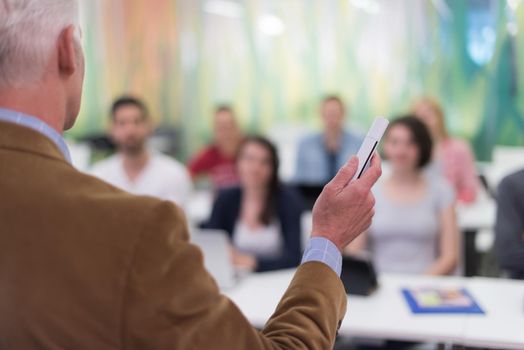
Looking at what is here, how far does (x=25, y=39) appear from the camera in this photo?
3.21ft

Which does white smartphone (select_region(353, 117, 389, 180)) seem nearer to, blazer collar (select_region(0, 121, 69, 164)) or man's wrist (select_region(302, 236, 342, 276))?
man's wrist (select_region(302, 236, 342, 276))

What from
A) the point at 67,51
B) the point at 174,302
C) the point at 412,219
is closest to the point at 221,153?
the point at 412,219

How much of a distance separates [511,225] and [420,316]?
0.73 m

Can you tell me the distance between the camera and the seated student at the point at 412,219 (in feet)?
11.3

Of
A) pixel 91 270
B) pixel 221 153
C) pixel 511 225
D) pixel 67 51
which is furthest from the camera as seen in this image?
pixel 221 153

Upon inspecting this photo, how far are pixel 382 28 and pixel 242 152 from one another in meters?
3.82

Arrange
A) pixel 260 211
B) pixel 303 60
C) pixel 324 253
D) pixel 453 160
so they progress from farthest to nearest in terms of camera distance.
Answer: pixel 303 60 < pixel 453 160 < pixel 260 211 < pixel 324 253

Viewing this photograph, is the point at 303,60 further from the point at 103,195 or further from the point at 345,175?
the point at 103,195

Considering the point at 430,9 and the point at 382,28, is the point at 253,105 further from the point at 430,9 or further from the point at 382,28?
the point at 430,9

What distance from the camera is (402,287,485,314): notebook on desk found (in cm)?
253

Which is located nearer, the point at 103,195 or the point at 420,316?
the point at 103,195

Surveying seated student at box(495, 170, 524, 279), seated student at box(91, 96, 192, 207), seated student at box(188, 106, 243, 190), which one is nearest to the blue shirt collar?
seated student at box(495, 170, 524, 279)

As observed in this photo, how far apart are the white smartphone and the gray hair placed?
54 cm

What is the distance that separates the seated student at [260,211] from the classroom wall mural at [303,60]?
366 centimetres
